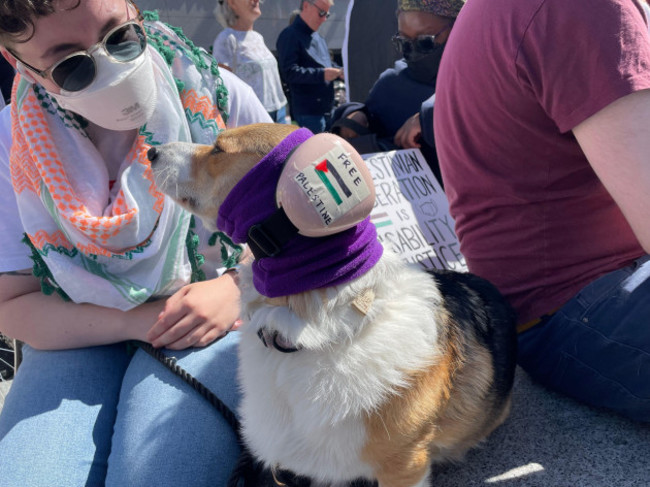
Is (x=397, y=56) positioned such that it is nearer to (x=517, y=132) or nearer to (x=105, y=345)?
(x=517, y=132)

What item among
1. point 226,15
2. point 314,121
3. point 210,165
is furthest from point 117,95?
point 314,121

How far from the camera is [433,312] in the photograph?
1.34 meters

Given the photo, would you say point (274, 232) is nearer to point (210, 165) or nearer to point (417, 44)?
point (210, 165)

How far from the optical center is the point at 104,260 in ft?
5.63

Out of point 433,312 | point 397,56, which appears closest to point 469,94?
point 433,312

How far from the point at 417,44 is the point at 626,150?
78.3 inches

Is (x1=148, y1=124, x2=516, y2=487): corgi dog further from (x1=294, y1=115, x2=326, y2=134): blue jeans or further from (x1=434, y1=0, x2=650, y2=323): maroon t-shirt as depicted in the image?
(x1=294, y1=115, x2=326, y2=134): blue jeans

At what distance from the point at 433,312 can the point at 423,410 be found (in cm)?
26

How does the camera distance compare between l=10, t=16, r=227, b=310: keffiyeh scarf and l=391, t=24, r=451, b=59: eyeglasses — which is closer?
l=10, t=16, r=227, b=310: keffiyeh scarf

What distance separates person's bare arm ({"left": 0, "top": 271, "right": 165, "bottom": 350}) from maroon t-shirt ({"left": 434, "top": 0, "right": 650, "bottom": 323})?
118 cm

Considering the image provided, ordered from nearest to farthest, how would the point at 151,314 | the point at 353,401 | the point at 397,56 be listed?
the point at 353,401, the point at 151,314, the point at 397,56

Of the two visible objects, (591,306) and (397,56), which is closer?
(591,306)

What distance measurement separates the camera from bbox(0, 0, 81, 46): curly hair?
4.62 ft

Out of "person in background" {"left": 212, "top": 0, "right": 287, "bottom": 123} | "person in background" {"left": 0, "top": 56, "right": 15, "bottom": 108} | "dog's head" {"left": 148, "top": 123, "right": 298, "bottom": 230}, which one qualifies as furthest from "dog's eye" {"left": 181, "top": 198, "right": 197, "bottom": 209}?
"person in background" {"left": 212, "top": 0, "right": 287, "bottom": 123}
